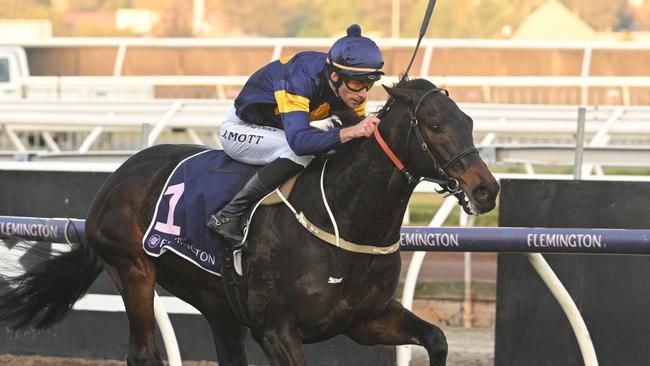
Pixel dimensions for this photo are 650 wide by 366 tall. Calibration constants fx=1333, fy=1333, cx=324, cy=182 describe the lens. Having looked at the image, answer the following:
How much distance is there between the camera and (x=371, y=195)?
4.64 metres

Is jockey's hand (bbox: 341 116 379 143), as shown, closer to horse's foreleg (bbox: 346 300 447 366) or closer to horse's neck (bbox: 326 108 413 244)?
horse's neck (bbox: 326 108 413 244)

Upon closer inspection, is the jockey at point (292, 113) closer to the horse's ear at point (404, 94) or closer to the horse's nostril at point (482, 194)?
the horse's ear at point (404, 94)

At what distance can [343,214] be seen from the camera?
185 inches

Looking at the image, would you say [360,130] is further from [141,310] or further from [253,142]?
[141,310]

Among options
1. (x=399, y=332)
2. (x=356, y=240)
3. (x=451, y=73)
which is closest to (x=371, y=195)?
(x=356, y=240)

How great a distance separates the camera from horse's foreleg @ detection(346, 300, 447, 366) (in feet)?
15.9

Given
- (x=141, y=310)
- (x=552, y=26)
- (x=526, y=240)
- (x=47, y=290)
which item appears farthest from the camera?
(x=552, y=26)

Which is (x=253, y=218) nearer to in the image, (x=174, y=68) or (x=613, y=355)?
(x=613, y=355)

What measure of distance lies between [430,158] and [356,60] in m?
0.48

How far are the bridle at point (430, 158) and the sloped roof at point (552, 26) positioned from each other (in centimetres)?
3088

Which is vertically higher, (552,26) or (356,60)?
(552,26)

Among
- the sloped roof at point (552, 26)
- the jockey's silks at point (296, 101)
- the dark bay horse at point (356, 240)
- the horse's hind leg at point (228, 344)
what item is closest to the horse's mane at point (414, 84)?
the dark bay horse at point (356, 240)

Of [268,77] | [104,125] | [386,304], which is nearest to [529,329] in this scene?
[386,304]

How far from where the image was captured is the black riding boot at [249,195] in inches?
190
